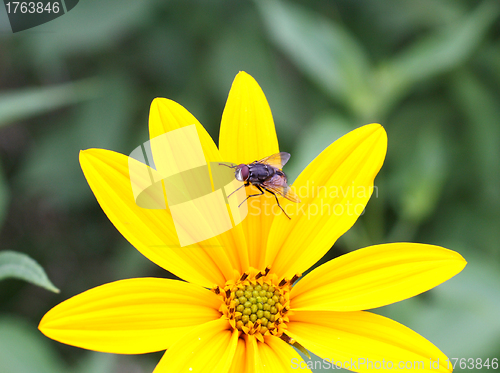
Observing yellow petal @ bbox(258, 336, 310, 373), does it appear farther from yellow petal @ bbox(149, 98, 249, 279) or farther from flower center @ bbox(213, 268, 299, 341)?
yellow petal @ bbox(149, 98, 249, 279)

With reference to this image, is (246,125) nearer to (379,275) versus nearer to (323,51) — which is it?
(379,275)

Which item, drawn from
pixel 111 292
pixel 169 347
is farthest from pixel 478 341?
pixel 111 292

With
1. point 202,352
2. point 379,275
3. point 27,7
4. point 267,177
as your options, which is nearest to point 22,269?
point 202,352

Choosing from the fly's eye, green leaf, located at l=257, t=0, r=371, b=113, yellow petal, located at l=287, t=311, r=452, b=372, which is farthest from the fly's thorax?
green leaf, located at l=257, t=0, r=371, b=113

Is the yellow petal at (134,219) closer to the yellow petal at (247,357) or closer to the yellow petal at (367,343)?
the yellow petal at (247,357)

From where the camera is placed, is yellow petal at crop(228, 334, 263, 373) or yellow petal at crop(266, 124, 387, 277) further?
yellow petal at crop(266, 124, 387, 277)

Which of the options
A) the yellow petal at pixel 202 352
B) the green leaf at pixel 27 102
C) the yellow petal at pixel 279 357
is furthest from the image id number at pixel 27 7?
the yellow petal at pixel 279 357

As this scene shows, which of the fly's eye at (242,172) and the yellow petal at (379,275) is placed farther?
the fly's eye at (242,172)
